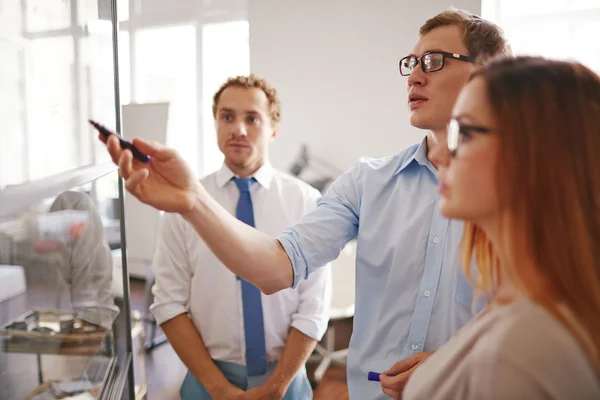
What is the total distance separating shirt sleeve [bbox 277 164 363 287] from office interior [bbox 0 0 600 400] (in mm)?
497

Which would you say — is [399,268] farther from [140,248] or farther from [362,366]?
[140,248]

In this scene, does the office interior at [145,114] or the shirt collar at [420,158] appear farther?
the shirt collar at [420,158]

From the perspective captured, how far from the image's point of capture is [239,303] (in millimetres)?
1744

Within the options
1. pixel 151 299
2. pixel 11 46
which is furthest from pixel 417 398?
pixel 151 299

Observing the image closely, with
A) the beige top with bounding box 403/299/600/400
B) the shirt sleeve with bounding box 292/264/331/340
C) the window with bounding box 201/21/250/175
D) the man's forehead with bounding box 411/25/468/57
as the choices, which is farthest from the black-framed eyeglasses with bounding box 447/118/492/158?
the window with bounding box 201/21/250/175

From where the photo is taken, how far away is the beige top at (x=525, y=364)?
0.58 meters

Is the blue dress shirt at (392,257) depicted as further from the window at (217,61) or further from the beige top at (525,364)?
the window at (217,61)

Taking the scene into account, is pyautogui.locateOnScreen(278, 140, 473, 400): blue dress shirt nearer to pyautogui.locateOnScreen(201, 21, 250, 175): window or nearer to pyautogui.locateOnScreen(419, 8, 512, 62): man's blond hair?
pyautogui.locateOnScreen(419, 8, 512, 62): man's blond hair

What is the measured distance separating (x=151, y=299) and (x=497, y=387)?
411 centimetres

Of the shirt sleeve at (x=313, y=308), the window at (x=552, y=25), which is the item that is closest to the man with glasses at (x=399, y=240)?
the shirt sleeve at (x=313, y=308)

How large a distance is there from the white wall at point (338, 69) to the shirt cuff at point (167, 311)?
10.3ft

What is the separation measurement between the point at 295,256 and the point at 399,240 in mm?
254

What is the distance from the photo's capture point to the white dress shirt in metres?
1.72

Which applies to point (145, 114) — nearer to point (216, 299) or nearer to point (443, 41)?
point (216, 299)
